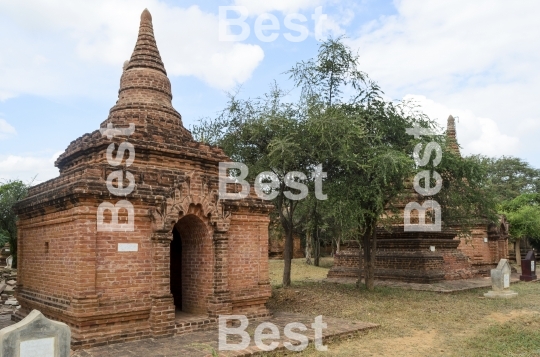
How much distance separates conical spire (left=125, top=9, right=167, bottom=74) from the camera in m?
11.7

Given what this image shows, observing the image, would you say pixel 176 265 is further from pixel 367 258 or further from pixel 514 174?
pixel 514 174

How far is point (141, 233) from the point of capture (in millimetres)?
8945

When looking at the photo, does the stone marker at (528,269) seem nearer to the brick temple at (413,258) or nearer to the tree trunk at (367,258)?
the brick temple at (413,258)

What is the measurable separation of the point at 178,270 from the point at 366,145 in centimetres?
665

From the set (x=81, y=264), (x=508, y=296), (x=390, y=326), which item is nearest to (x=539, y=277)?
(x=508, y=296)

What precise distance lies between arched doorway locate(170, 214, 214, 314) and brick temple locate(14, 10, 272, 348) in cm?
2

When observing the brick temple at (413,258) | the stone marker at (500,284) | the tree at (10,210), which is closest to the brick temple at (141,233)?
the brick temple at (413,258)

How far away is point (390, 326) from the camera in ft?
34.8

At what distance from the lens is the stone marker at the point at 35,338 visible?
5223mm

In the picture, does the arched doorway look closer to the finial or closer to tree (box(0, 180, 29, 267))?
the finial

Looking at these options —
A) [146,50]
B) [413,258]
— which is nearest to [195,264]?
[146,50]

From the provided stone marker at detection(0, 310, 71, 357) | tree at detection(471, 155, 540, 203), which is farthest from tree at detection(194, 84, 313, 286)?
tree at detection(471, 155, 540, 203)

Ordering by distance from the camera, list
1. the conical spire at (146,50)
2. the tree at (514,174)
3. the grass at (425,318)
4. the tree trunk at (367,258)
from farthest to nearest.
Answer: the tree at (514,174)
the tree trunk at (367,258)
the conical spire at (146,50)
the grass at (425,318)

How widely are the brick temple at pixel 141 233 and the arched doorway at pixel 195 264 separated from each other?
0.02m
